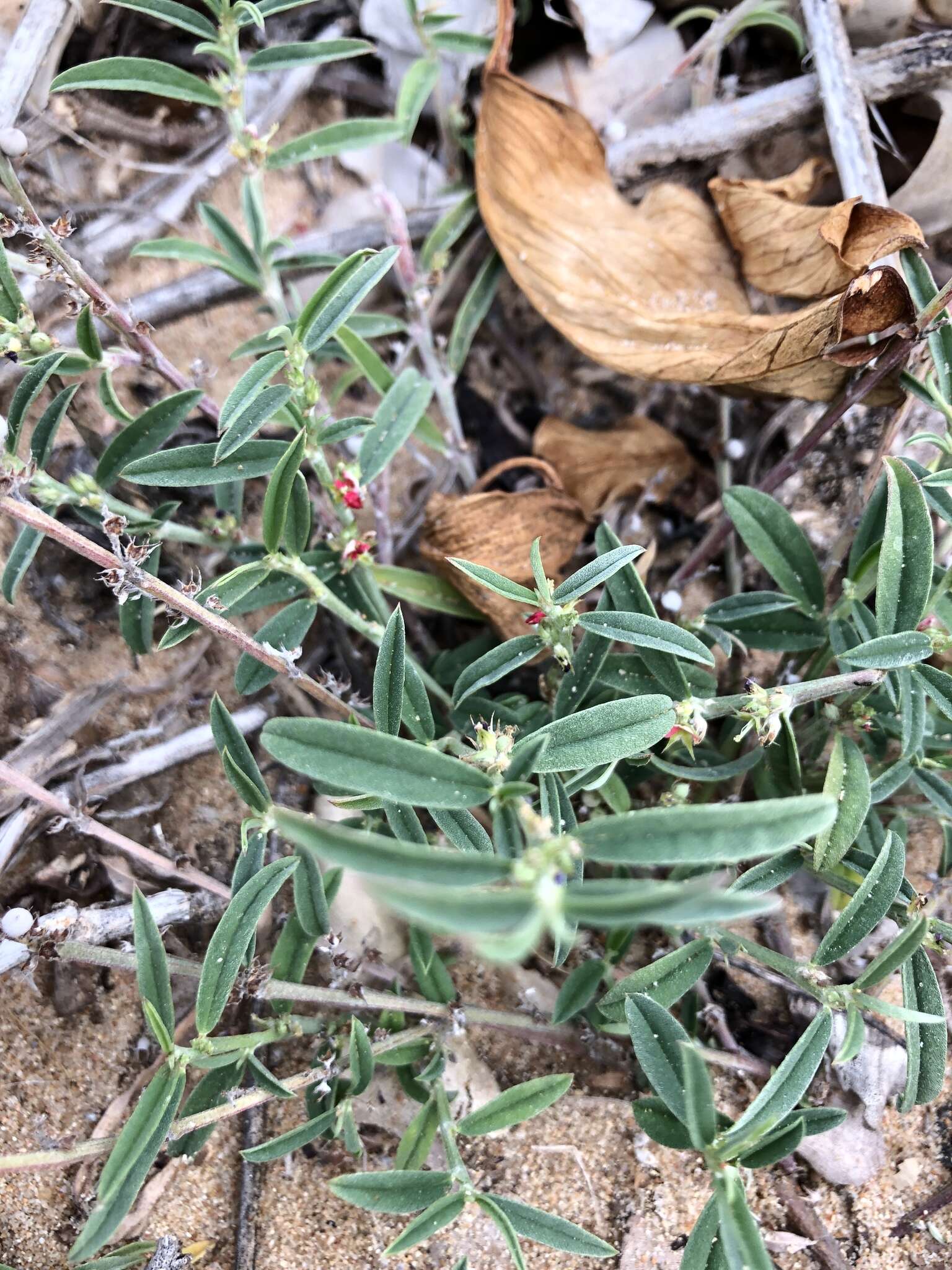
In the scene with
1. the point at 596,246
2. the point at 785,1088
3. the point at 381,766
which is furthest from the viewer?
the point at 596,246

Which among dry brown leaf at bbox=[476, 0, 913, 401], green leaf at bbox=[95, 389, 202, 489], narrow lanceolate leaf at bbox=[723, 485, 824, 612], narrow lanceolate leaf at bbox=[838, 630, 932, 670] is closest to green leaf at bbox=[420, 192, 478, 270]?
dry brown leaf at bbox=[476, 0, 913, 401]

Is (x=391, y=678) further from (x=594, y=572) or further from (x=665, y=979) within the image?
(x=665, y=979)

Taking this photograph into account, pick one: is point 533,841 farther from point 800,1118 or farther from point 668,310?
point 668,310

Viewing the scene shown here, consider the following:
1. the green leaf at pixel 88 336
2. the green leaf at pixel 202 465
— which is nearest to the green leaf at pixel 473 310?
the green leaf at pixel 202 465

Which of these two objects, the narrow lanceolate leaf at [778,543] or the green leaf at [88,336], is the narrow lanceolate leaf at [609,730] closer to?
the narrow lanceolate leaf at [778,543]

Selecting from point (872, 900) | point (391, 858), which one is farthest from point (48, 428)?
point (872, 900)

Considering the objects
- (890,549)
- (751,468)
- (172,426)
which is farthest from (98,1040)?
(751,468)
